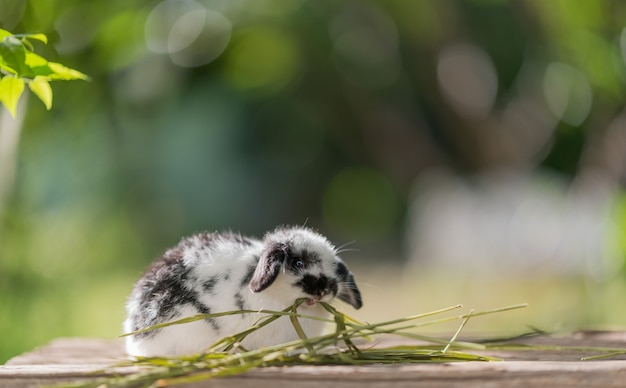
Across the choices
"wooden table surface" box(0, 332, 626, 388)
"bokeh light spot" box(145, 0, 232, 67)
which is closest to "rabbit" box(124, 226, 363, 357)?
"wooden table surface" box(0, 332, 626, 388)

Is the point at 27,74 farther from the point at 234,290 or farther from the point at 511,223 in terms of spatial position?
the point at 511,223

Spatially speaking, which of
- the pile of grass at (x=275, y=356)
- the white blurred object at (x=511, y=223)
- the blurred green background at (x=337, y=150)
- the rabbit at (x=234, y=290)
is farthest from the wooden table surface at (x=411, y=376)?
the white blurred object at (x=511, y=223)

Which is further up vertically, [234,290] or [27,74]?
[27,74]

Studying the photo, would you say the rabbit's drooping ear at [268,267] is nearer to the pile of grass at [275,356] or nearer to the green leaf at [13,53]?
the pile of grass at [275,356]

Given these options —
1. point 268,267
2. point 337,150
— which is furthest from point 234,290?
point 337,150

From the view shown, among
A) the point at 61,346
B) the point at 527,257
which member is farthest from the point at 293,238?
the point at 527,257

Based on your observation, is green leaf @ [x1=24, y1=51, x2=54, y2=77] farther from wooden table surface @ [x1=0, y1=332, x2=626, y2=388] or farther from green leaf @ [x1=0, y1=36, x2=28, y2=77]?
wooden table surface @ [x1=0, y1=332, x2=626, y2=388]

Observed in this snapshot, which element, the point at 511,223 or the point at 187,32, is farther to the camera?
the point at 511,223
